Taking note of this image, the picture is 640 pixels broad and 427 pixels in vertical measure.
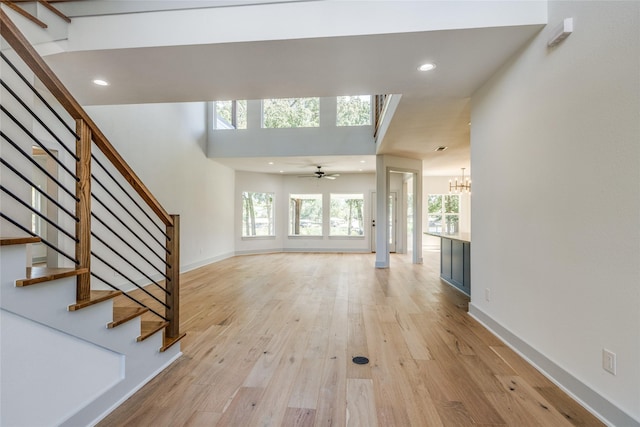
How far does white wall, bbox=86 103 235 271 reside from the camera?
4.53 metres

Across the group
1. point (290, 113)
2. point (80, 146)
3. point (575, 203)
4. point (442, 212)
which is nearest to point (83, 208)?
point (80, 146)

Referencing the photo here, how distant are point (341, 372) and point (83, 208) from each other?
1915mm

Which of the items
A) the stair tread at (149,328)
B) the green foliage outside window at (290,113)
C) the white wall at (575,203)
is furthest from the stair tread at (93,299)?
the green foliage outside window at (290,113)

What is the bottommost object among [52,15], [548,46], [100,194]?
[100,194]

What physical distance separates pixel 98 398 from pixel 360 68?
10.1 feet

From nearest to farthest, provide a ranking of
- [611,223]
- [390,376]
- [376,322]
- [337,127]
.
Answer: [611,223], [390,376], [376,322], [337,127]

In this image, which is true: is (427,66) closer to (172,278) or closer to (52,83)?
(52,83)

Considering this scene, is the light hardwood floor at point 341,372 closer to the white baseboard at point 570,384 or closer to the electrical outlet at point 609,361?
the white baseboard at point 570,384

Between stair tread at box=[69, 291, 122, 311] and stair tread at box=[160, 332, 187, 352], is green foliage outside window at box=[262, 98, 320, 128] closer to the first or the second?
stair tread at box=[160, 332, 187, 352]

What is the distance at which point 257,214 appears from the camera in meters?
9.34

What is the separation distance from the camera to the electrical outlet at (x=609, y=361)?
1.62 m

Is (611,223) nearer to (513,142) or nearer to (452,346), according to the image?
(513,142)

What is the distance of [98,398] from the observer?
1.67 metres

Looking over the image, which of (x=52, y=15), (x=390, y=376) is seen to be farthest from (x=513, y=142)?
(x=52, y=15)
